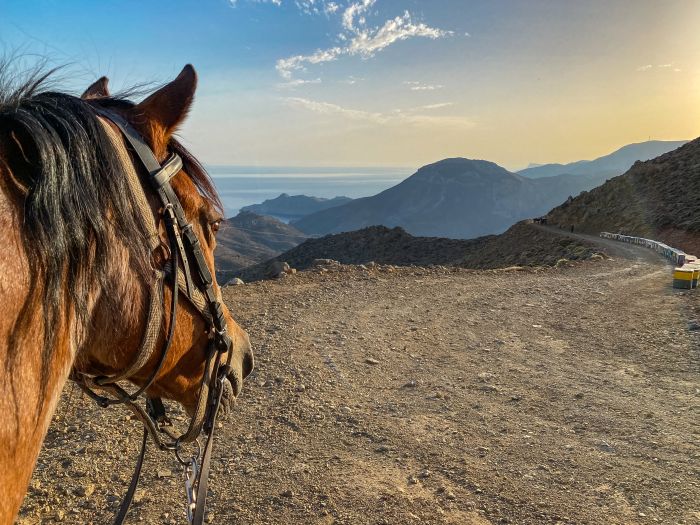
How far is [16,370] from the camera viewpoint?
1091mm

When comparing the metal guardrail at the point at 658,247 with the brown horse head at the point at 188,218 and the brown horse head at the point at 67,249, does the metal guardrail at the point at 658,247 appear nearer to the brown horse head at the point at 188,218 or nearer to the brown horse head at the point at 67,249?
the brown horse head at the point at 188,218

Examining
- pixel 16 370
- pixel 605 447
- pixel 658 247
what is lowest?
pixel 605 447

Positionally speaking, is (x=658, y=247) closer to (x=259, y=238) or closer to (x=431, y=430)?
(x=431, y=430)

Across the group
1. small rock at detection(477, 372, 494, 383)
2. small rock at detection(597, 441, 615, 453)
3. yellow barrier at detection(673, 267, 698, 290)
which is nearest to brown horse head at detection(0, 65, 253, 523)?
small rock at detection(597, 441, 615, 453)

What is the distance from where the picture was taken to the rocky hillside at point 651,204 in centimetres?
2159

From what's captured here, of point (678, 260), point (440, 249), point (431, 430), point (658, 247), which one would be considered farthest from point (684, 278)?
point (440, 249)

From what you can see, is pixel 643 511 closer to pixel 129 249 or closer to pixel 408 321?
pixel 129 249

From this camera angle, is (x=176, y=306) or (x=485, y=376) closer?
(x=176, y=306)

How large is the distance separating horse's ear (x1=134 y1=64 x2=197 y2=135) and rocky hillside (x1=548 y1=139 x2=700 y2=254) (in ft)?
73.3

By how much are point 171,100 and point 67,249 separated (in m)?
0.64

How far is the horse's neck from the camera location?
1.07 metres

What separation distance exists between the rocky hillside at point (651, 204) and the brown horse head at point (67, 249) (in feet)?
73.7

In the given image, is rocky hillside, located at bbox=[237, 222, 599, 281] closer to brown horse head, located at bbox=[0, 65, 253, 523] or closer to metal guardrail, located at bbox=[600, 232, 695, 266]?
metal guardrail, located at bbox=[600, 232, 695, 266]

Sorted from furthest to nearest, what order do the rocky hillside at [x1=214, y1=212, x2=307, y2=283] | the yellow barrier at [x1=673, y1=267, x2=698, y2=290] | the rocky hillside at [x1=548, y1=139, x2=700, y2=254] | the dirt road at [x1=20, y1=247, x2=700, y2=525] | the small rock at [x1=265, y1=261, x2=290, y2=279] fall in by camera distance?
1. the rocky hillside at [x1=214, y1=212, x2=307, y2=283]
2. the rocky hillside at [x1=548, y1=139, x2=700, y2=254]
3. the small rock at [x1=265, y1=261, x2=290, y2=279]
4. the yellow barrier at [x1=673, y1=267, x2=698, y2=290]
5. the dirt road at [x1=20, y1=247, x2=700, y2=525]
